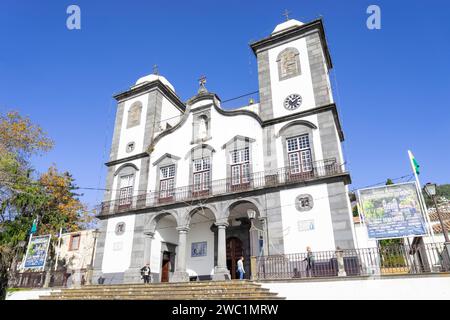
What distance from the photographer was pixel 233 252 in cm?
1711

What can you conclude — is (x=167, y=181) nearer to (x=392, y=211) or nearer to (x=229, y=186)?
(x=229, y=186)

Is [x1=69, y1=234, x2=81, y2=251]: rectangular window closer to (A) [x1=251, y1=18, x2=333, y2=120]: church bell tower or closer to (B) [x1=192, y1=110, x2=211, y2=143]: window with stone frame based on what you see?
(B) [x1=192, y1=110, x2=211, y2=143]: window with stone frame

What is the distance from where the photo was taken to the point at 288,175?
14.7 meters

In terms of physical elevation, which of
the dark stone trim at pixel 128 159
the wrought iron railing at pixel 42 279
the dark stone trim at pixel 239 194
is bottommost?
the wrought iron railing at pixel 42 279

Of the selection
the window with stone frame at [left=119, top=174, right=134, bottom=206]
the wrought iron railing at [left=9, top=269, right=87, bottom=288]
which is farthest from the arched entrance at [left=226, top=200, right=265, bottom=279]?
the wrought iron railing at [left=9, top=269, right=87, bottom=288]

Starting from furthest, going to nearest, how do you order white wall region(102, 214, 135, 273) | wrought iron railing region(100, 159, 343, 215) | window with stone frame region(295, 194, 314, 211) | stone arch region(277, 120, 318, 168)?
white wall region(102, 214, 135, 273), stone arch region(277, 120, 318, 168), wrought iron railing region(100, 159, 343, 215), window with stone frame region(295, 194, 314, 211)

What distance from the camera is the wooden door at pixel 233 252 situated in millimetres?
16844

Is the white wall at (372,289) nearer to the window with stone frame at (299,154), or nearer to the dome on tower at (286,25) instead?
the window with stone frame at (299,154)

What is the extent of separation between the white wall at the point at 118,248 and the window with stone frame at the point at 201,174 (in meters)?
4.25

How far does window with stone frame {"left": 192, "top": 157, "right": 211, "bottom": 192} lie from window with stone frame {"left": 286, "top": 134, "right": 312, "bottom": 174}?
456 cm

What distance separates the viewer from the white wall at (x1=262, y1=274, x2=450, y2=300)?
923 cm

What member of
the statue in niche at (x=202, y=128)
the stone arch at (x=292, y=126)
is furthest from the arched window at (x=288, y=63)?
the statue in niche at (x=202, y=128)

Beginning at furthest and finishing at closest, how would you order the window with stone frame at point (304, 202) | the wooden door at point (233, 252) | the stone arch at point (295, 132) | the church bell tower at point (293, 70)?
1. the wooden door at point (233, 252)
2. the church bell tower at point (293, 70)
3. the stone arch at point (295, 132)
4. the window with stone frame at point (304, 202)

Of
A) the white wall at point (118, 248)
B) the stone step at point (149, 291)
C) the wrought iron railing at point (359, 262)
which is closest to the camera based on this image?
the wrought iron railing at point (359, 262)
